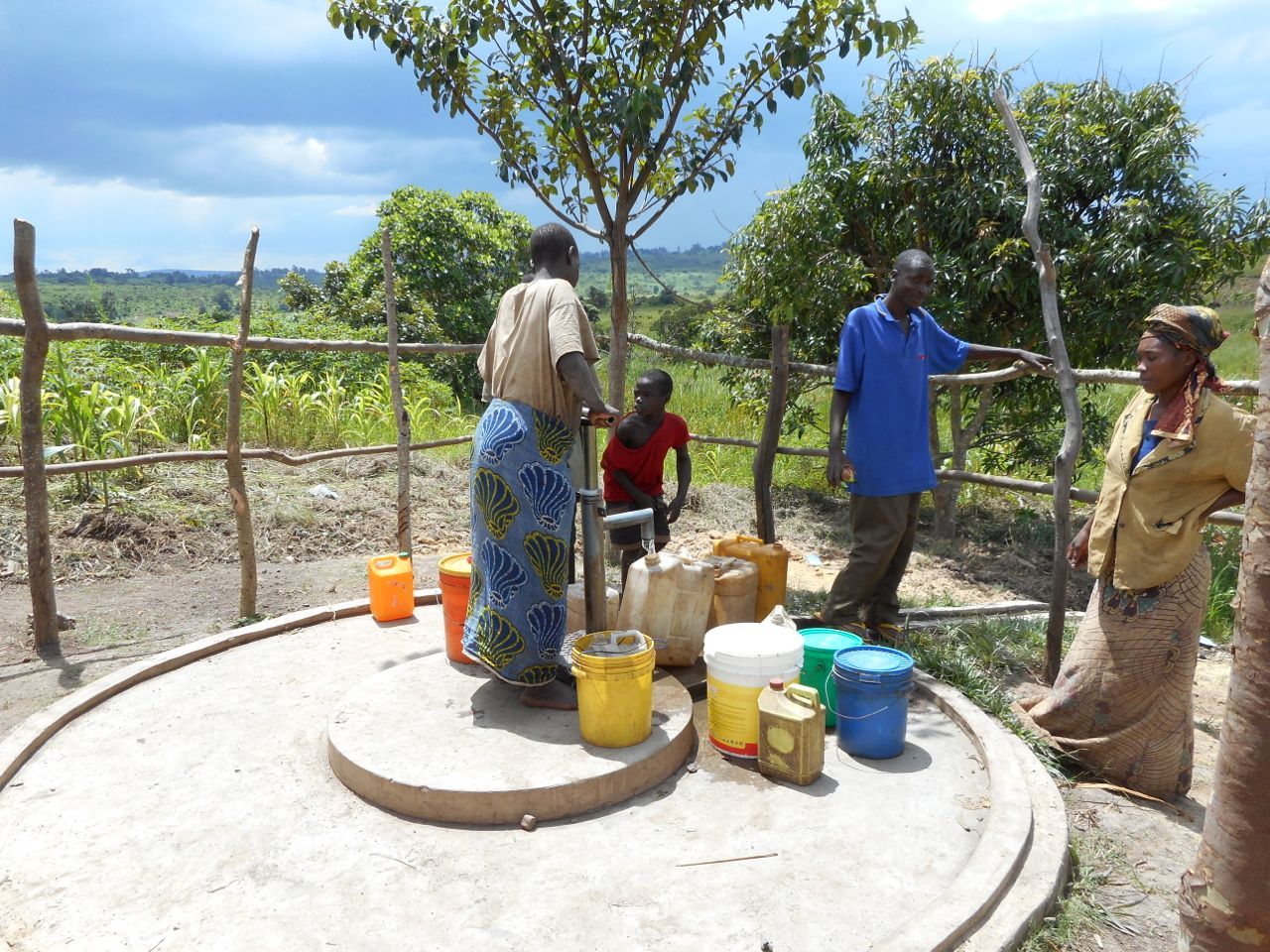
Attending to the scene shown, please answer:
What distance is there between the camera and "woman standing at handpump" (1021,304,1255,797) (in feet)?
9.09

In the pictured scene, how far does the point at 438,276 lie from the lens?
14.5 m

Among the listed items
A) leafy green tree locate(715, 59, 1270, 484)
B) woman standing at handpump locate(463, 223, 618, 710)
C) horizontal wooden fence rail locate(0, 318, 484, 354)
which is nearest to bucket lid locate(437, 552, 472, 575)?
woman standing at handpump locate(463, 223, 618, 710)

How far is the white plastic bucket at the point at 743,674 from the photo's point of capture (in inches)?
115

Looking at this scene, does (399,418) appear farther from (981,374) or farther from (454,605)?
(981,374)

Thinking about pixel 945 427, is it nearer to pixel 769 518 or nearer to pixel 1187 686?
pixel 769 518

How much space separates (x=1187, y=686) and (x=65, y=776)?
3.89 m

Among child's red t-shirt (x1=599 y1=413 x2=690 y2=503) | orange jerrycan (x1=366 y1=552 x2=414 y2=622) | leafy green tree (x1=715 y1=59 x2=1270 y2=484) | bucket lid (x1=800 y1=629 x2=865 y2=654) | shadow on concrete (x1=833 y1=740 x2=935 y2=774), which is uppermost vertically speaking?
leafy green tree (x1=715 y1=59 x2=1270 y2=484)

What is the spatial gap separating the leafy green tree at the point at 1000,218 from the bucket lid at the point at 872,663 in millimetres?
3831

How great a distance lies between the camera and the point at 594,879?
7.71 feet

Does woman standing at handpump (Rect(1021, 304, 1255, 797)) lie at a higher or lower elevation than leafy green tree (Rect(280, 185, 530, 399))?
lower

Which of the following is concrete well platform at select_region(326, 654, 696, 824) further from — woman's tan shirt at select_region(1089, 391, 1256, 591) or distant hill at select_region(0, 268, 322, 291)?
distant hill at select_region(0, 268, 322, 291)

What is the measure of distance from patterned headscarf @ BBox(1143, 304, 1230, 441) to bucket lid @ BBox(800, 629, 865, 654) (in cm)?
125

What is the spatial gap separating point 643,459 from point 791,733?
169 centimetres

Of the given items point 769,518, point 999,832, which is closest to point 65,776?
point 999,832
